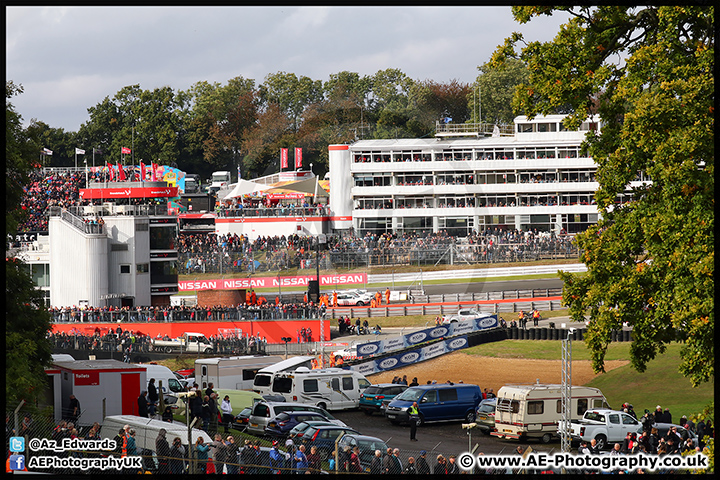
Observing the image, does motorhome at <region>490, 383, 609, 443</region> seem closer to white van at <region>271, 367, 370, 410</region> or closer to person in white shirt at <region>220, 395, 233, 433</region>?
white van at <region>271, 367, 370, 410</region>

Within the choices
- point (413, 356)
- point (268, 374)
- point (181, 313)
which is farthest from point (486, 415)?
point (181, 313)

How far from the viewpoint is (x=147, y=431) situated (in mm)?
22062

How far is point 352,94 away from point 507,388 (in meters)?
120

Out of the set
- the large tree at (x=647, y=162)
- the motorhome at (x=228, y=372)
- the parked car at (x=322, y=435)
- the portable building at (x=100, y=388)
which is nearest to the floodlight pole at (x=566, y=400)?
the large tree at (x=647, y=162)

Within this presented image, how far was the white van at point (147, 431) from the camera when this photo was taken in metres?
21.6

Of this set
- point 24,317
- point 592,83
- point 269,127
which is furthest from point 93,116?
point 592,83

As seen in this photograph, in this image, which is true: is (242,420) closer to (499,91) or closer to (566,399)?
(566,399)

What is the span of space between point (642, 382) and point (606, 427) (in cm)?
1287

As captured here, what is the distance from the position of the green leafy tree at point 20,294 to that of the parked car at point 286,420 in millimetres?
6946

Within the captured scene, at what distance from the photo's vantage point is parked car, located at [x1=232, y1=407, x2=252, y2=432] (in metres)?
28.4

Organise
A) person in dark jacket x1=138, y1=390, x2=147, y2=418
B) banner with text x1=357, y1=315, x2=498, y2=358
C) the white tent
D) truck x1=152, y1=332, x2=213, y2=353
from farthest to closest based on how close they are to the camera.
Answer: the white tent → truck x1=152, y1=332, x2=213, y2=353 → banner with text x1=357, y1=315, x2=498, y2=358 → person in dark jacket x1=138, y1=390, x2=147, y2=418

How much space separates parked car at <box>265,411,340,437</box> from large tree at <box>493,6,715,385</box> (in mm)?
10272

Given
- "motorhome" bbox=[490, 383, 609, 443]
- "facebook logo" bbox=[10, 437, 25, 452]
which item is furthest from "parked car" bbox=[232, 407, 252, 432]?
"facebook logo" bbox=[10, 437, 25, 452]

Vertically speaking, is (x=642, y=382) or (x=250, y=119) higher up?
(x=250, y=119)
